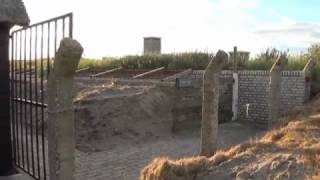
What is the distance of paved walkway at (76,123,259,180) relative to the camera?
954 cm

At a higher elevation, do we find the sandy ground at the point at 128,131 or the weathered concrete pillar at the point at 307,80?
the weathered concrete pillar at the point at 307,80

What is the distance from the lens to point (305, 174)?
537cm

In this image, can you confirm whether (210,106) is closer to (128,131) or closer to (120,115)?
(128,131)

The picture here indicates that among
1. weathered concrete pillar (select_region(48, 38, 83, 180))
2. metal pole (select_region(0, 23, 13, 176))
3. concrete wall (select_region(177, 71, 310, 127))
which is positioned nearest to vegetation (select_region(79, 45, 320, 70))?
concrete wall (select_region(177, 71, 310, 127))

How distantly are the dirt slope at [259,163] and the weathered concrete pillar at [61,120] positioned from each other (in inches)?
49.2

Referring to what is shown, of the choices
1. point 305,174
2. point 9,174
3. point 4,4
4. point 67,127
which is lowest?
point 9,174

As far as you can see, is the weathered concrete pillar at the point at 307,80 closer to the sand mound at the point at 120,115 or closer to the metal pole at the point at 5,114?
the sand mound at the point at 120,115

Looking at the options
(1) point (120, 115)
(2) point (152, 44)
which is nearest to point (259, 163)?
(1) point (120, 115)

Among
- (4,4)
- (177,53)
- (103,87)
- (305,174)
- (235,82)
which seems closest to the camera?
(305,174)

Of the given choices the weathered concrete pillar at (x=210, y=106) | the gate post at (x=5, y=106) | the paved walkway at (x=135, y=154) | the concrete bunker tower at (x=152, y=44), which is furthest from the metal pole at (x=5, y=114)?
the concrete bunker tower at (x=152, y=44)

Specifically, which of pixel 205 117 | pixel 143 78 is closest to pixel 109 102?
pixel 143 78

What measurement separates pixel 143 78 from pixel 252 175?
12.3 m

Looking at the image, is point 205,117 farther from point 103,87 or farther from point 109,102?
point 103,87

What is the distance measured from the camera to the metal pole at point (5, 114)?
7.55m
